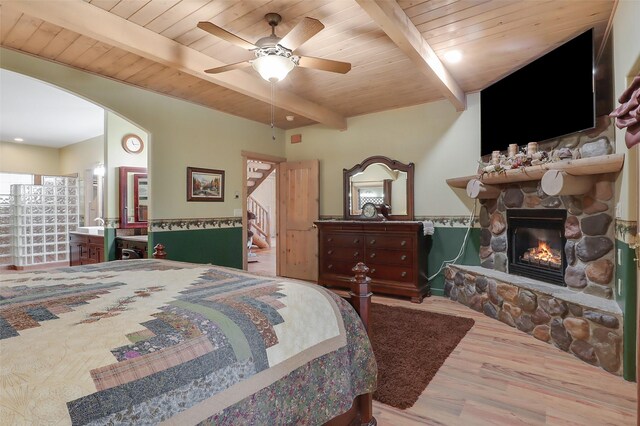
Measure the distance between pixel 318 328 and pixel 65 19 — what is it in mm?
2531

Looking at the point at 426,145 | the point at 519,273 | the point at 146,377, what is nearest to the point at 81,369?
the point at 146,377

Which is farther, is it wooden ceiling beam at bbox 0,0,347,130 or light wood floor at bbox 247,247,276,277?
light wood floor at bbox 247,247,276,277

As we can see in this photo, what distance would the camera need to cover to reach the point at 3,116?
503 centimetres

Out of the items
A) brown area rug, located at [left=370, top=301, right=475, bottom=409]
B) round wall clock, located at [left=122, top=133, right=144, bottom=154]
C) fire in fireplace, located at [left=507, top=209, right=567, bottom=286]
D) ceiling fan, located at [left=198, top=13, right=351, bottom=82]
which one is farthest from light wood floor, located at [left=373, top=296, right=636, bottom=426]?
round wall clock, located at [left=122, top=133, right=144, bottom=154]

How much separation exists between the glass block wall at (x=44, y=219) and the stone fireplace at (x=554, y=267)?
23.0 ft

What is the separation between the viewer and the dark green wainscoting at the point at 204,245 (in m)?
4.00

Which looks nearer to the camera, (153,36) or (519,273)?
(153,36)

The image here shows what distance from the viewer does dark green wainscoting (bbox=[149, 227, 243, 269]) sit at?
400cm

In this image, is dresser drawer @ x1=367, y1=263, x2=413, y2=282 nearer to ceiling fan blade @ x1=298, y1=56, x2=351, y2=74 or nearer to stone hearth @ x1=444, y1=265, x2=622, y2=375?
stone hearth @ x1=444, y1=265, x2=622, y2=375

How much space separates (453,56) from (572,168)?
1421 millimetres

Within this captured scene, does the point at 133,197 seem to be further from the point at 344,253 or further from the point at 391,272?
the point at 391,272

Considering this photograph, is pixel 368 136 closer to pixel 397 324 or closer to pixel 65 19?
pixel 397 324

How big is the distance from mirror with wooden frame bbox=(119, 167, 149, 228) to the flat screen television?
442 centimetres

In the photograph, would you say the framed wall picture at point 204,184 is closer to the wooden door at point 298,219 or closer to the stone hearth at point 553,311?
the wooden door at point 298,219
